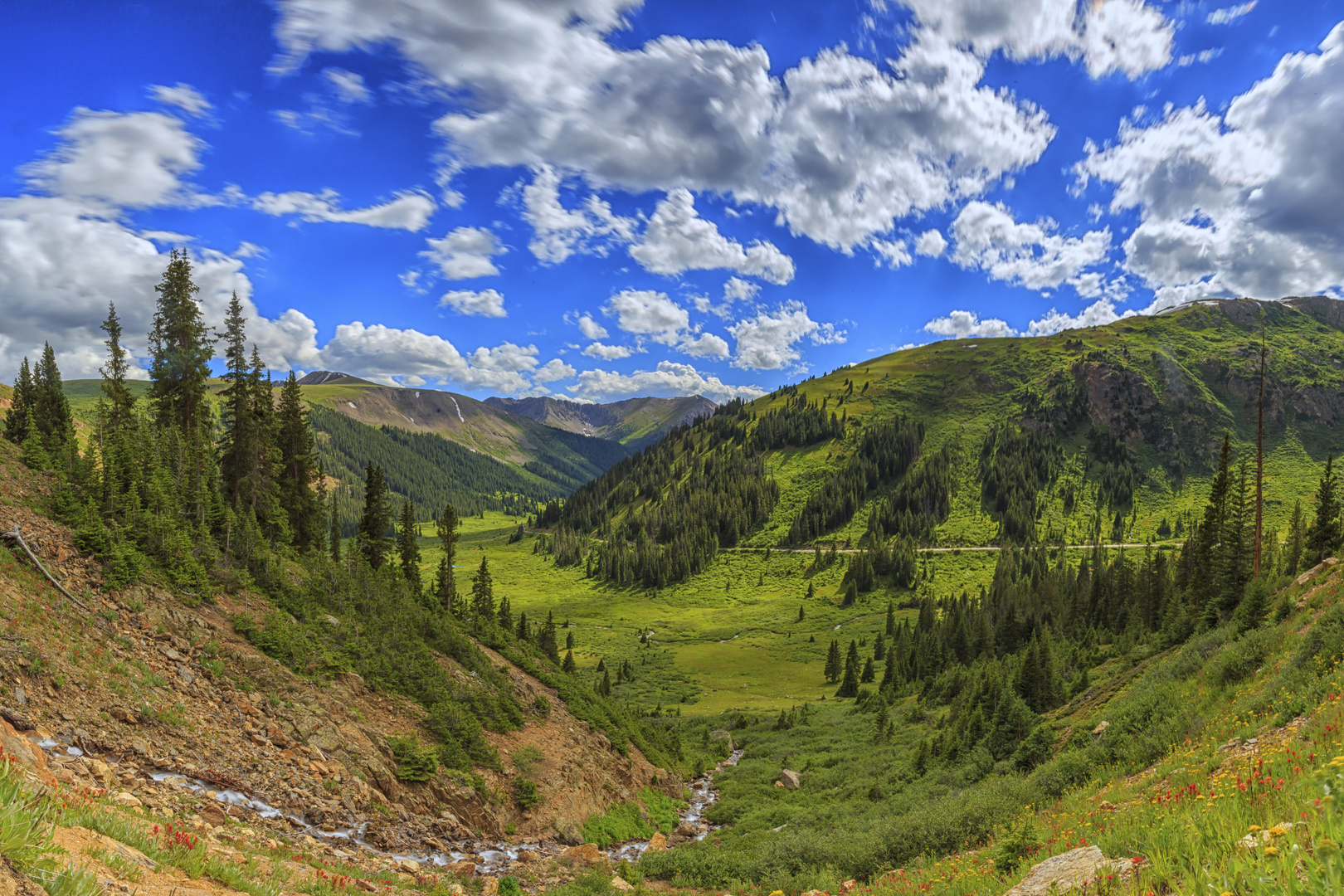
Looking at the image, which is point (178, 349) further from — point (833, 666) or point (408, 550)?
point (833, 666)

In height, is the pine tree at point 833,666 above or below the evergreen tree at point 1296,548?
below

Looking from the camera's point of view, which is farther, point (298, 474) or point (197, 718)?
point (298, 474)

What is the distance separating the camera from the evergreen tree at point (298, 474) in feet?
126

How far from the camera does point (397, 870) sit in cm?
1470

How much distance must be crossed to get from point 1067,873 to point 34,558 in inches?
964

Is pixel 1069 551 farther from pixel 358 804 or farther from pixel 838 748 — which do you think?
pixel 358 804

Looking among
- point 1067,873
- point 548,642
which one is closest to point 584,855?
point 1067,873

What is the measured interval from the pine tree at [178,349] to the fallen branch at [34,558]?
2212 cm

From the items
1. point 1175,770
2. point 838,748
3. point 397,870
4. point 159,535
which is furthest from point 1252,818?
point 838,748

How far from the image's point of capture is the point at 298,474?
137 feet

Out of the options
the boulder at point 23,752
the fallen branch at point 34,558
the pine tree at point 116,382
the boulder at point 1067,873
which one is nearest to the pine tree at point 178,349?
the pine tree at point 116,382

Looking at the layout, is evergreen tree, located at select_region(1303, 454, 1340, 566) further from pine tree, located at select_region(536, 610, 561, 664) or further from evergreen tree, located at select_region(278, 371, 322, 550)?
evergreen tree, located at select_region(278, 371, 322, 550)

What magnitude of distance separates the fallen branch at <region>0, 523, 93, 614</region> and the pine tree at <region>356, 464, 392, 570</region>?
23587 millimetres

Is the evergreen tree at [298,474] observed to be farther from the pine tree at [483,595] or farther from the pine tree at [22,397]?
the pine tree at [22,397]
